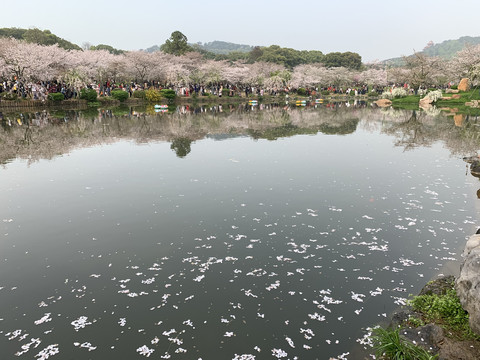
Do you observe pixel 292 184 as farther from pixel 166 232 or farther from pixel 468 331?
pixel 468 331

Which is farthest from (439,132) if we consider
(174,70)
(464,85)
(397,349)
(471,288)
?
(174,70)

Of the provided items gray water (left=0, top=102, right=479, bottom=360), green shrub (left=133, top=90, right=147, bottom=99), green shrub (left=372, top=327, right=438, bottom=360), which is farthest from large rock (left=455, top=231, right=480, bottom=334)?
green shrub (left=133, top=90, right=147, bottom=99)

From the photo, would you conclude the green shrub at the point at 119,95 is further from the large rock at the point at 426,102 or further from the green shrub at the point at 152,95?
the large rock at the point at 426,102

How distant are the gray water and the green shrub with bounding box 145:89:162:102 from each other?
42958mm

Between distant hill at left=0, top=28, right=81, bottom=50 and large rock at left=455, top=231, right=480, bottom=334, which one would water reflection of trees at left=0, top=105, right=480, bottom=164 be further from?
distant hill at left=0, top=28, right=81, bottom=50

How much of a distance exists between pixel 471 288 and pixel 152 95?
6244 cm

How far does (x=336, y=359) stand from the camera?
5562mm

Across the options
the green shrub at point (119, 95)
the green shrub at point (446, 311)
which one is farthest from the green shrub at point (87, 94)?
the green shrub at point (446, 311)

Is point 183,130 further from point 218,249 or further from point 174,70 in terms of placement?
point 174,70

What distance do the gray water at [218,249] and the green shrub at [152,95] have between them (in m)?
43.0

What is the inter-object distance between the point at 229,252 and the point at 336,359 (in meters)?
4.23

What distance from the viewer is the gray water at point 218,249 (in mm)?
6156

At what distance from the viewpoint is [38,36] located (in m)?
97.2

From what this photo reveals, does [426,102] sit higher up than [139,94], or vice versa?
[139,94]
